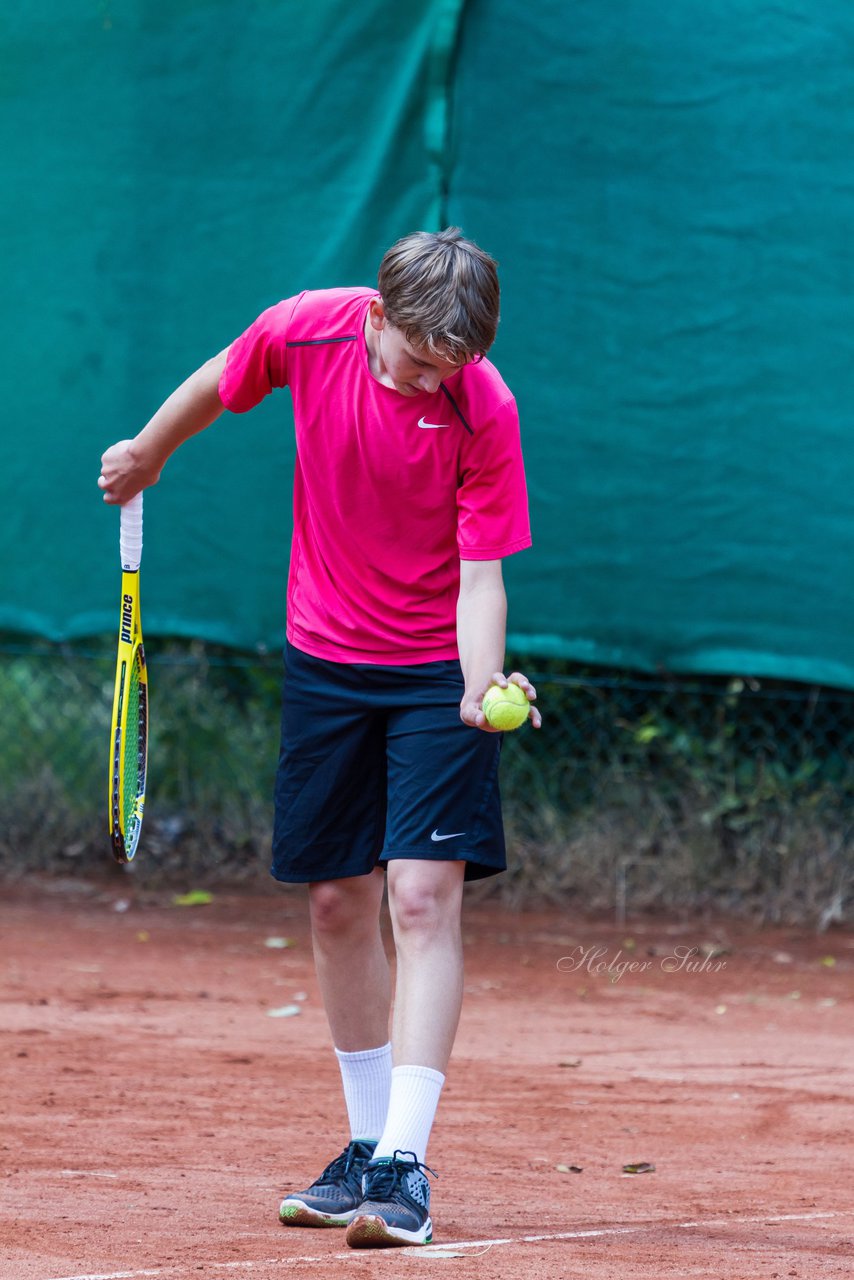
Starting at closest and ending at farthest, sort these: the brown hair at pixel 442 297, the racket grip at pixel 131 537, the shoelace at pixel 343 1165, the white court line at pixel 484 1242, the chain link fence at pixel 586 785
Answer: the white court line at pixel 484 1242
the brown hair at pixel 442 297
the shoelace at pixel 343 1165
the racket grip at pixel 131 537
the chain link fence at pixel 586 785

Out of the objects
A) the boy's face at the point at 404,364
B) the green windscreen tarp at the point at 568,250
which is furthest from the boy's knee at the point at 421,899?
the green windscreen tarp at the point at 568,250

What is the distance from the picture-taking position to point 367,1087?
3369 millimetres

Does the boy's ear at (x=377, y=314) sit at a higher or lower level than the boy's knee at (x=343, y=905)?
higher

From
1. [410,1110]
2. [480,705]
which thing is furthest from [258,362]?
[410,1110]

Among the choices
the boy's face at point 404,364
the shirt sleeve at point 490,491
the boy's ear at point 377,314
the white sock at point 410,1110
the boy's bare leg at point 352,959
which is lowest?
the white sock at point 410,1110

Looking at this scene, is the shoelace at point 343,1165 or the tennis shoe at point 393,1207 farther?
the shoelace at point 343,1165

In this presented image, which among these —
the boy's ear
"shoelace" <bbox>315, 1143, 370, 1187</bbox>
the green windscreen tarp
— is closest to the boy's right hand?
the boy's ear

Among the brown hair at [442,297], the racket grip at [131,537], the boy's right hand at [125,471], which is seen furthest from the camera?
the racket grip at [131,537]

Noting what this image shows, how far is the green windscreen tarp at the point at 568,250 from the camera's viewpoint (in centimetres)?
569

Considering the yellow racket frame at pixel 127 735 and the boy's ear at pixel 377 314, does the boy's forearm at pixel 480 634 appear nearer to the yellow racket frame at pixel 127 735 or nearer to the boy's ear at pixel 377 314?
the boy's ear at pixel 377 314

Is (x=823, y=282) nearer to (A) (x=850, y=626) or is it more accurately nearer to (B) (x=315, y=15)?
(A) (x=850, y=626)

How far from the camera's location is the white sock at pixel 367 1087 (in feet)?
11.0

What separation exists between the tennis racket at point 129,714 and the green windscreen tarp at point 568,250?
7.19 feet

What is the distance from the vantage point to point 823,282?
18.6 feet
